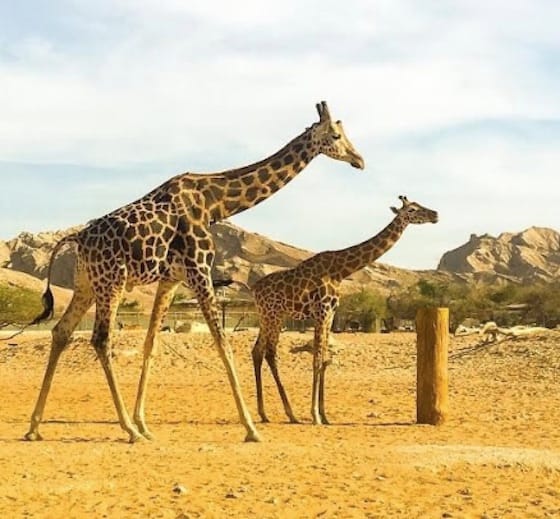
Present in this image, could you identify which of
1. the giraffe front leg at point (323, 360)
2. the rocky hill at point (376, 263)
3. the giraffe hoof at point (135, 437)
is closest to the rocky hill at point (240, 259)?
the rocky hill at point (376, 263)

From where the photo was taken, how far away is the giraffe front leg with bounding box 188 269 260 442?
35.8 ft

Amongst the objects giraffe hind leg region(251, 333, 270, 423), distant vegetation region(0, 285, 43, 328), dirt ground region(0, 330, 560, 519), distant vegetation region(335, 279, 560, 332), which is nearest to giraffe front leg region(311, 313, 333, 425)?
dirt ground region(0, 330, 560, 519)

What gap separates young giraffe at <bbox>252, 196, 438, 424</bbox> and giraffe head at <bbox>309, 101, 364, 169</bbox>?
221cm

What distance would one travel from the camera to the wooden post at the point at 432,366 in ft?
43.9

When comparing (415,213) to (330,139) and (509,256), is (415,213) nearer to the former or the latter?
(330,139)

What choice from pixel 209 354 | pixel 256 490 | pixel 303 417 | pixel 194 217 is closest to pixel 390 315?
pixel 209 354

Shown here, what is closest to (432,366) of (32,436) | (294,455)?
(294,455)

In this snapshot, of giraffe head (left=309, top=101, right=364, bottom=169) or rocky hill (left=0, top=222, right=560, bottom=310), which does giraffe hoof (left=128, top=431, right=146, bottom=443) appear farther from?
rocky hill (left=0, top=222, right=560, bottom=310)

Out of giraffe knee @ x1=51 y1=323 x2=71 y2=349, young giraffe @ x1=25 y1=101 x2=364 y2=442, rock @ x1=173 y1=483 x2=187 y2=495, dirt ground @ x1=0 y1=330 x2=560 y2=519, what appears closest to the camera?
dirt ground @ x1=0 y1=330 x2=560 y2=519

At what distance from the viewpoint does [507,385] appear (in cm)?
1895

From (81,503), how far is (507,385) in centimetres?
1305

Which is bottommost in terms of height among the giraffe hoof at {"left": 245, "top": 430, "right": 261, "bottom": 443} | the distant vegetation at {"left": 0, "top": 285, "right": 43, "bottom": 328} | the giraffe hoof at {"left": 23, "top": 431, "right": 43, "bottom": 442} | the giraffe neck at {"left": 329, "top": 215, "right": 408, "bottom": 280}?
the giraffe hoof at {"left": 23, "top": 431, "right": 43, "bottom": 442}

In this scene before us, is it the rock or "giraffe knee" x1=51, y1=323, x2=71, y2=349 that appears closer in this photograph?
the rock

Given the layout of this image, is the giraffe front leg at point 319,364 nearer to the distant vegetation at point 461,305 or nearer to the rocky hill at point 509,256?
the distant vegetation at point 461,305
